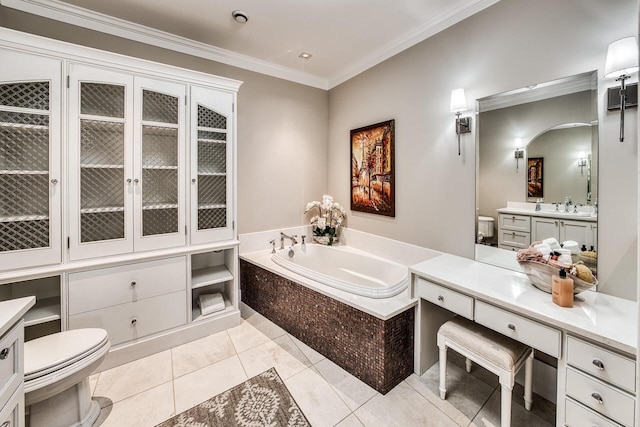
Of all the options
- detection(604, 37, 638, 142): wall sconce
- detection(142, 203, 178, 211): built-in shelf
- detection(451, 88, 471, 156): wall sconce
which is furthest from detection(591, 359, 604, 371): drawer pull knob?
detection(142, 203, 178, 211): built-in shelf

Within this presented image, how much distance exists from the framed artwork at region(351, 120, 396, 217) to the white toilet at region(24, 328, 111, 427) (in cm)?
253

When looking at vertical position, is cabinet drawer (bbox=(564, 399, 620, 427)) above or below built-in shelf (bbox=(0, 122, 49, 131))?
below

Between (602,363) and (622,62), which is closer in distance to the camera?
(602,363)

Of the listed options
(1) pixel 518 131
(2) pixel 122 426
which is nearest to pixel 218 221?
(2) pixel 122 426

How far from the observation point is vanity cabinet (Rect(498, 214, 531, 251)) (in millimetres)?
1854

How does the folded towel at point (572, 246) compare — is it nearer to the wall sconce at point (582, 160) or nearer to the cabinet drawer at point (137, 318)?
the wall sconce at point (582, 160)

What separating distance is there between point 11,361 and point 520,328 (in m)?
2.25

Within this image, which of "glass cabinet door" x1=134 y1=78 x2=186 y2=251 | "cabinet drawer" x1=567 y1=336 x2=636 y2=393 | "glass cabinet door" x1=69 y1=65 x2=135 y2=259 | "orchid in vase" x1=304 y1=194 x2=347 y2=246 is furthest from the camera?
"orchid in vase" x1=304 y1=194 x2=347 y2=246

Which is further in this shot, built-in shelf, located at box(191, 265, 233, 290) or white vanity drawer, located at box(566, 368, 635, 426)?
built-in shelf, located at box(191, 265, 233, 290)

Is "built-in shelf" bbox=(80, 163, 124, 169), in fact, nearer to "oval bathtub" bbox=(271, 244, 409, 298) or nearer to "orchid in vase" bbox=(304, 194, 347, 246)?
"oval bathtub" bbox=(271, 244, 409, 298)

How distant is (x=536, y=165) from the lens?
1795mm

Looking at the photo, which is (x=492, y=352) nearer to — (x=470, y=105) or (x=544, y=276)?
(x=544, y=276)

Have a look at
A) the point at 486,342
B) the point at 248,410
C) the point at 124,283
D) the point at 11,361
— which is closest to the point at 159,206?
the point at 124,283

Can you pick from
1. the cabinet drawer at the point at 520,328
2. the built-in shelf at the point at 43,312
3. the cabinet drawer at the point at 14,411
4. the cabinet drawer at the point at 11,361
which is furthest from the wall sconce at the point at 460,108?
the built-in shelf at the point at 43,312
